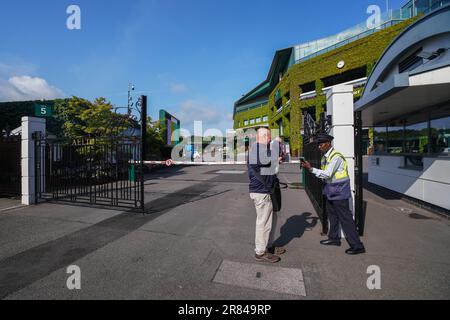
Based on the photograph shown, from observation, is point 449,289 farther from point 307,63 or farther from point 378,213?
point 307,63

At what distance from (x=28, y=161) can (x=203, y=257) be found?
7154 mm

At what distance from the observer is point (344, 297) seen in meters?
2.75

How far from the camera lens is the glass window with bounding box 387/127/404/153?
9210mm

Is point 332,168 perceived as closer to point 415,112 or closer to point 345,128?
point 345,128

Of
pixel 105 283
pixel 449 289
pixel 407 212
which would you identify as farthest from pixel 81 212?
pixel 407 212

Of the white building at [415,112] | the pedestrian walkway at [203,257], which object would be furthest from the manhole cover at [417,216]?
the white building at [415,112]

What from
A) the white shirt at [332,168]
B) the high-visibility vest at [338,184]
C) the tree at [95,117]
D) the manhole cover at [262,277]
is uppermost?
the tree at [95,117]

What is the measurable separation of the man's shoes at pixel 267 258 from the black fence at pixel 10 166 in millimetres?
8823

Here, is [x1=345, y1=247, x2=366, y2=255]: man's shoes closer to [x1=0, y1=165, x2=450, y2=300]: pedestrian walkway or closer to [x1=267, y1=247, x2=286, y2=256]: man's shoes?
[x1=0, y1=165, x2=450, y2=300]: pedestrian walkway

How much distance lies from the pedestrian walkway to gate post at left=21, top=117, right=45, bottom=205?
126 cm

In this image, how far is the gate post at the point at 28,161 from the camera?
7727 mm

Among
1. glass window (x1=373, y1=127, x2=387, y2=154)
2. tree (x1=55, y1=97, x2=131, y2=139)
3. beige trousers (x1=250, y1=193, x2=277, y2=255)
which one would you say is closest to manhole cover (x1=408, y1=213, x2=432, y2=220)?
beige trousers (x1=250, y1=193, x2=277, y2=255)

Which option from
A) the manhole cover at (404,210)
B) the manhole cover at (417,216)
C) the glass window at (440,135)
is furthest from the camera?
the manhole cover at (404,210)

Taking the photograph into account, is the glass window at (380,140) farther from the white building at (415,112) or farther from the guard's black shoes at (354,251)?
the guard's black shoes at (354,251)
